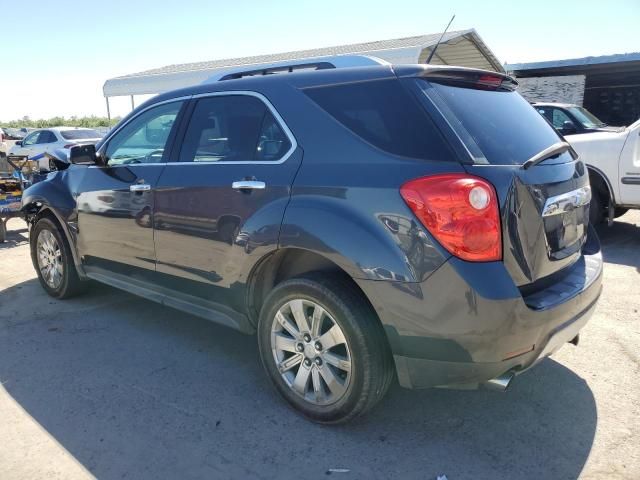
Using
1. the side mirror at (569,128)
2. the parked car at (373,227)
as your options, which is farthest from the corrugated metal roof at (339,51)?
the parked car at (373,227)

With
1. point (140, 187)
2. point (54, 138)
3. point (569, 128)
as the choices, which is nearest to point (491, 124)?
point (140, 187)

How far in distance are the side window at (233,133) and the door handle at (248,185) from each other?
0.51 feet

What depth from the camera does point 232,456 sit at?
265 centimetres

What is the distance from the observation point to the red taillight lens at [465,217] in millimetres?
2299

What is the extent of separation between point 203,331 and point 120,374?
82 centimetres

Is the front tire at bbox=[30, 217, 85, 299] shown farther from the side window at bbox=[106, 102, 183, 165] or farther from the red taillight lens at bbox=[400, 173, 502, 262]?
the red taillight lens at bbox=[400, 173, 502, 262]

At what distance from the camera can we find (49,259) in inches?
198

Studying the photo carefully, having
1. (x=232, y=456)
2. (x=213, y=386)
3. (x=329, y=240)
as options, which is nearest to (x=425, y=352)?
(x=329, y=240)

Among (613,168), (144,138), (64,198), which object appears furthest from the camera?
(613,168)

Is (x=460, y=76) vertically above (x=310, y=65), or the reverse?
(x=310, y=65)

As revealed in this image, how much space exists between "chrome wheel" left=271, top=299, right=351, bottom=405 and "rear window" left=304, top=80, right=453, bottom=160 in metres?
0.92

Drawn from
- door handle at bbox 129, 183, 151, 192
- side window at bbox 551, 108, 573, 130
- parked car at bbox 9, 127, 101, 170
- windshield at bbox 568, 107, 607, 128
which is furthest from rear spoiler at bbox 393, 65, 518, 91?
parked car at bbox 9, 127, 101, 170

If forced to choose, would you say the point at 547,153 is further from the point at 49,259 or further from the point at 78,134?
the point at 78,134

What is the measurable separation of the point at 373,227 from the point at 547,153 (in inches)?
39.7
